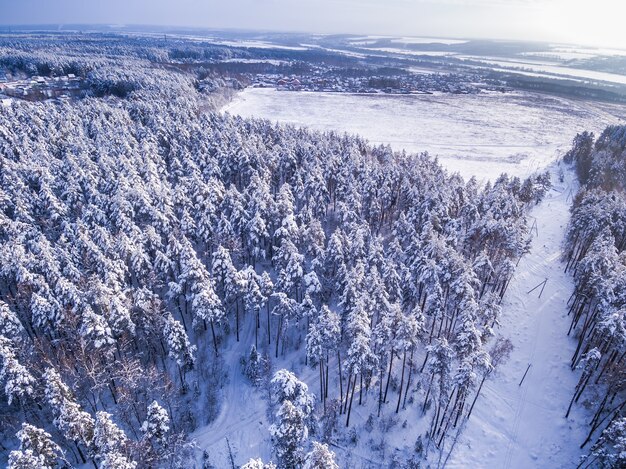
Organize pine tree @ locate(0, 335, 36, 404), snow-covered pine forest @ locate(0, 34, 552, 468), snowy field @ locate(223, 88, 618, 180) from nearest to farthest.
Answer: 1. pine tree @ locate(0, 335, 36, 404)
2. snow-covered pine forest @ locate(0, 34, 552, 468)
3. snowy field @ locate(223, 88, 618, 180)

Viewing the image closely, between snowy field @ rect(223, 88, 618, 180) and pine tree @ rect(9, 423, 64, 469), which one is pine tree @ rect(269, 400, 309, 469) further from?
snowy field @ rect(223, 88, 618, 180)

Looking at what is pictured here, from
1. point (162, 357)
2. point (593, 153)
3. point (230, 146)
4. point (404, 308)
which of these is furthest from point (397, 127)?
point (162, 357)

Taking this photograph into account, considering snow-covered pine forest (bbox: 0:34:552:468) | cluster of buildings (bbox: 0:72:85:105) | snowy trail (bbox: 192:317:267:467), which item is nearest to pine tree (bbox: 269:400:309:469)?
snow-covered pine forest (bbox: 0:34:552:468)

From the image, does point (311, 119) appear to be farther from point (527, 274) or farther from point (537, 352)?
point (537, 352)

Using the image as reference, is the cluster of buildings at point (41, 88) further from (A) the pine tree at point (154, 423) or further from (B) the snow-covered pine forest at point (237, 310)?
(A) the pine tree at point (154, 423)

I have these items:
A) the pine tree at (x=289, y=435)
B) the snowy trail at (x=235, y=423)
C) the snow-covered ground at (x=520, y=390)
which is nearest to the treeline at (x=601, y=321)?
the snow-covered ground at (x=520, y=390)
